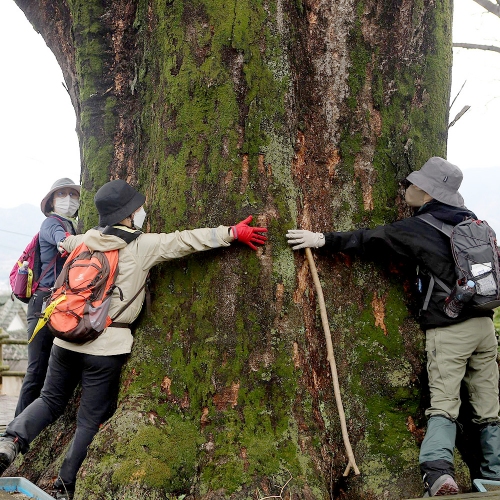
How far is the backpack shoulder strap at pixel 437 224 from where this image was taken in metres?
3.77

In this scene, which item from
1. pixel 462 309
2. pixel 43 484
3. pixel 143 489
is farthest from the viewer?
pixel 43 484

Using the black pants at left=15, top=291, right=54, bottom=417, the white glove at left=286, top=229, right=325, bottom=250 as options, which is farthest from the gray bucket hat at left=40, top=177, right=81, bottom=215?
the white glove at left=286, top=229, right=325, bottom=250

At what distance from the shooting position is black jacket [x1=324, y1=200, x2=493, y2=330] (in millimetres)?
3736

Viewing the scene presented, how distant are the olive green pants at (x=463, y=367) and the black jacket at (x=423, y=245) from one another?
9 centimetres

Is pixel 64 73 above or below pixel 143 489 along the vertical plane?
above

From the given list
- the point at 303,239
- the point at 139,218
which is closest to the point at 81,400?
the point at 139,218

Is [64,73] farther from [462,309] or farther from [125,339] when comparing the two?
[462,309]

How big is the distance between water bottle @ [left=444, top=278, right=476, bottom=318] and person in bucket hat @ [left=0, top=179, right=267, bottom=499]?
1.28 metres

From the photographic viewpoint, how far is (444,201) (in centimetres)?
Answer: 388

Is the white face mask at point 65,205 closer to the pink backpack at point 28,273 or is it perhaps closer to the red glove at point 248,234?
the pink backpack at point 28,273

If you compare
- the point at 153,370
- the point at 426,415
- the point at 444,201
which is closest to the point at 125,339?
the point at 153,370

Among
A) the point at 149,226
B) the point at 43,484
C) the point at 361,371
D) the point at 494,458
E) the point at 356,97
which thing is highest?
the point at 356,97

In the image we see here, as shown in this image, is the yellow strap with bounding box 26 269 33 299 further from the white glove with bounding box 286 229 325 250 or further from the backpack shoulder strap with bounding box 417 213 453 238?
the backpack shoulder strap with bounding box 417 213 453 238

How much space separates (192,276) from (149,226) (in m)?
0.56
